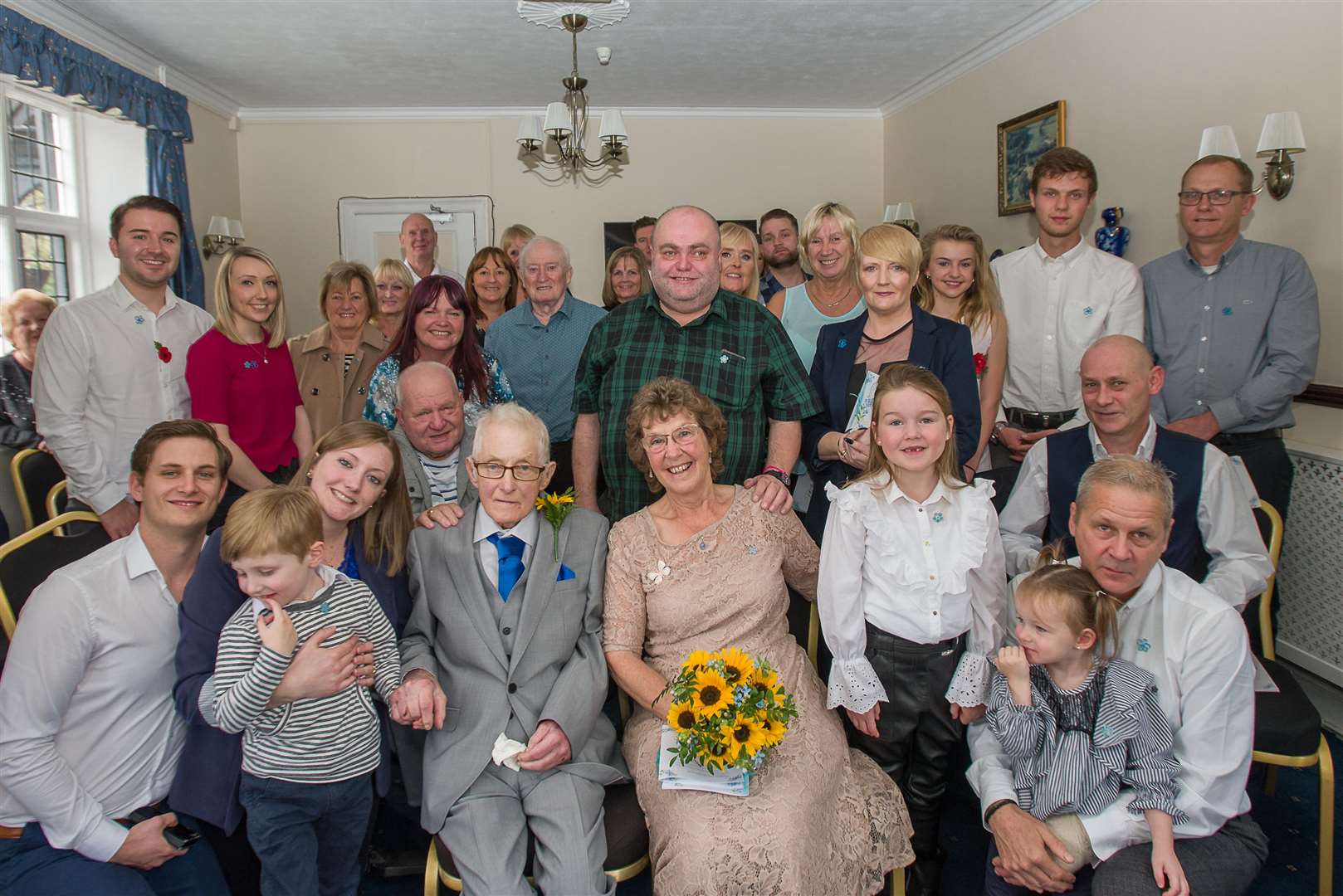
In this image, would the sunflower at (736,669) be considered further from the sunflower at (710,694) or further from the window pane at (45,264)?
the window pane at (45,264)

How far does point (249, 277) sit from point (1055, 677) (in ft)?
9.66

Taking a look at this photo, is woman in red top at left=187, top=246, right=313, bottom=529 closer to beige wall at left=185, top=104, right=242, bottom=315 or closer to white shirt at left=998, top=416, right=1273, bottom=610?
white shirt at left=998, top=416, right=1273, bottom=610

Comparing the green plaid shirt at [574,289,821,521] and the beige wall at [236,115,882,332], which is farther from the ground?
the beige wall at [236,115,882,332]

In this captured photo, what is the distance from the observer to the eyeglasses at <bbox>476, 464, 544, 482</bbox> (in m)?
2.23

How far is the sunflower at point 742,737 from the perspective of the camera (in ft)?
6.08

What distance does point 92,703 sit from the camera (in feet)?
6.20

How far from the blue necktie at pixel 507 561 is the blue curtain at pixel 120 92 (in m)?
4.27

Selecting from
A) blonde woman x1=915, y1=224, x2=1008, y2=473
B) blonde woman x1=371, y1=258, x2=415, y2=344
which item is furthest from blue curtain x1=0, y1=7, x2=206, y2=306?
blonde woman x1=915, y1=224, x2=1008, y2=473

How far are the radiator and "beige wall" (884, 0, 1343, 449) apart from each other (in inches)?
7.2

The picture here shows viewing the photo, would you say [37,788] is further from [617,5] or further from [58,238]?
[58,238]

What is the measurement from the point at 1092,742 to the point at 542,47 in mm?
5558

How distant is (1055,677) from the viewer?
194 centimetres

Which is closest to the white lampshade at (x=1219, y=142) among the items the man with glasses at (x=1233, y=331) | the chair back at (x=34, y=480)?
the man with glasses at (x=1233, y=331)

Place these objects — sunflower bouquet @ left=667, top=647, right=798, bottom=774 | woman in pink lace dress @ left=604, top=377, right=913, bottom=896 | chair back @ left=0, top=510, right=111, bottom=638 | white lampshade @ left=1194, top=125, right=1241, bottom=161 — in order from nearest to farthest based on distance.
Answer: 1. sunflower bouquet @ left=667, top=647, right=798, bottom=774
2. woman in pink lace dress @ left=604, top=377, right=913, bottom=896
3. chair back @ left=0, top=510, right=111, bottom=638
4. white lampshade @ left=1194, top=125, right=1241, bottom=161
